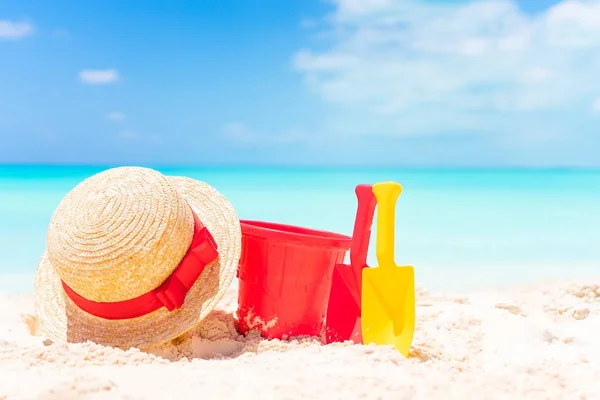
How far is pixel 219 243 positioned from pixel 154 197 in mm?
339

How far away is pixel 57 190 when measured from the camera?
17734 millimetres

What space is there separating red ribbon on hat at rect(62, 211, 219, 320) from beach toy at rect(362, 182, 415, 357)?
2.07ft

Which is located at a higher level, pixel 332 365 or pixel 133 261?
pixel 133 261

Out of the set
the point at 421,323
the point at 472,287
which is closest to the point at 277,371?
the point at 421,323

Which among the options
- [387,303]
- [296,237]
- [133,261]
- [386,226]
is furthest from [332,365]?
[133,261]

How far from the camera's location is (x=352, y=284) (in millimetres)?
2598

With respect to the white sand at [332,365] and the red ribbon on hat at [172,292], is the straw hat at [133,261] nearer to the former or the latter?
the red ribbon on hat at [172,292]

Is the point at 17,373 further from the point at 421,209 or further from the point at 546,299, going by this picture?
the point at 421,209

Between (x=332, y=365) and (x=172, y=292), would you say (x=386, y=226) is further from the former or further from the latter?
→ (x=172, y=292)

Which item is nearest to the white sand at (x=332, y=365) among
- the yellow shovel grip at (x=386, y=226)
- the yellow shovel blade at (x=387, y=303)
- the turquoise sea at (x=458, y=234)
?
the yellow shovel blade at (x=387, y=303)

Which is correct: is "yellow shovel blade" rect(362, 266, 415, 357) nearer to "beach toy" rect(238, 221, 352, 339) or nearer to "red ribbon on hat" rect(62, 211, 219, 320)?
"beach toy" rect(238, 221, 352, 339)

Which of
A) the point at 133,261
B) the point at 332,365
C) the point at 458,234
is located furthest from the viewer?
the point at 458,234

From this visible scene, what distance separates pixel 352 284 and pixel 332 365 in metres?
0.63

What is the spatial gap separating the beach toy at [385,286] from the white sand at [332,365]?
14 centimetres
